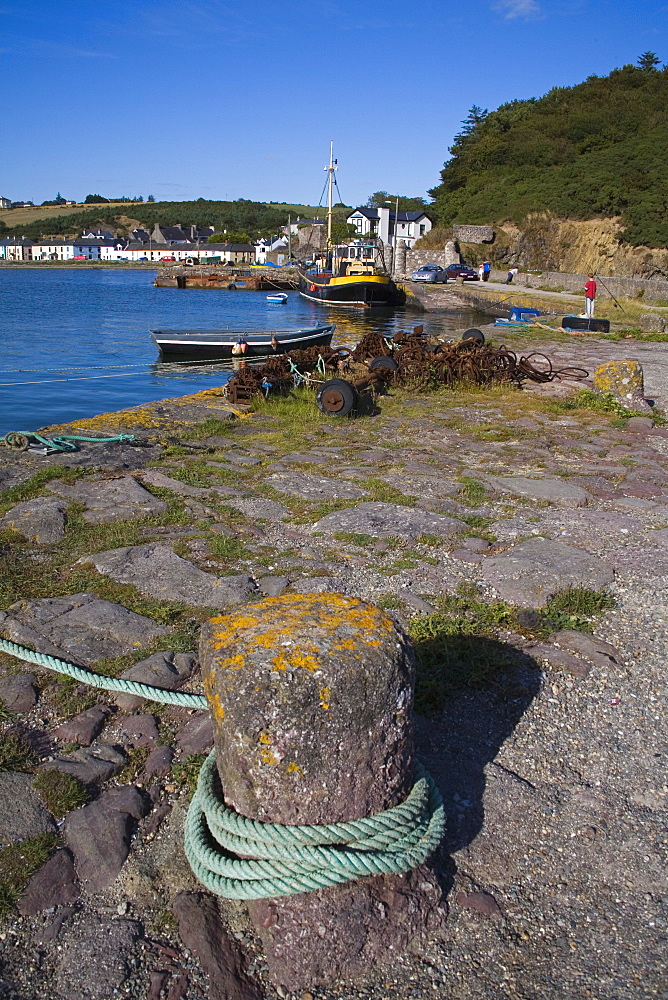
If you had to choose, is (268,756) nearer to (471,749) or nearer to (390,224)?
(471,749)

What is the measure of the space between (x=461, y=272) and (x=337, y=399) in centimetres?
4681

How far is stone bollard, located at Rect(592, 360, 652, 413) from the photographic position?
10.1m

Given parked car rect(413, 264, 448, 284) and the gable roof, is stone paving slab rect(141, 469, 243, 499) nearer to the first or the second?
parked car rect(413, 264, 448, 284)

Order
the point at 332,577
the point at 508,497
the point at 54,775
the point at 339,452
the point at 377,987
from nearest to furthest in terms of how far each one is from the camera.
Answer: the point at 377,987 < the point at 54,775 < the point at 332,577 < the point at 508,497 < the point at 339,452

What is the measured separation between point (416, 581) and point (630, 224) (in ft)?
151

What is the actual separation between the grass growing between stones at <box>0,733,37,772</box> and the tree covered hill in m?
45.9

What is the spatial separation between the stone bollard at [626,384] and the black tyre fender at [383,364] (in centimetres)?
310

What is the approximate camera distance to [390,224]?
93688mm

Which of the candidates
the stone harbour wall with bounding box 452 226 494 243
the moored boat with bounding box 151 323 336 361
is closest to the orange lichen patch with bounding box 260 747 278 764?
the moored boat with bounding box 151 323 336 361

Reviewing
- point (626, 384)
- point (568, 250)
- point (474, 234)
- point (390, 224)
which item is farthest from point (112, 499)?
point (390, 224)

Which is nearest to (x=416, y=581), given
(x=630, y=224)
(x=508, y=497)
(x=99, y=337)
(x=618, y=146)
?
(x=508, y=497)

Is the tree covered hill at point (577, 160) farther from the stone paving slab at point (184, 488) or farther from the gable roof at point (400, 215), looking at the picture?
the stone paving slab at point (184, 488)

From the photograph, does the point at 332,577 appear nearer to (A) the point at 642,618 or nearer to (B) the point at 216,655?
(A) the point at 642,618

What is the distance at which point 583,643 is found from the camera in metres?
3.92
